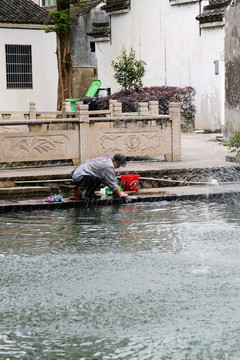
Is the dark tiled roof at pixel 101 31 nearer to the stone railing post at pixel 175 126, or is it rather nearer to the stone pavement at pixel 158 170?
the stone pavement at pixel 158 170

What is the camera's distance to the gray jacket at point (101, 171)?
12.0 metres

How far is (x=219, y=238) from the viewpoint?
33.0 ft

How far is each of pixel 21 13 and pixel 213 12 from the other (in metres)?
13.2

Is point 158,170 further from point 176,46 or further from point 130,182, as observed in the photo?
point 176,46

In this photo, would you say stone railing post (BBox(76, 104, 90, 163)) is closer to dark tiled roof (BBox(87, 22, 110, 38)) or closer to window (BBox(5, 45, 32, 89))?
dark tiled roof (BBox(87, 22, 110, 38))

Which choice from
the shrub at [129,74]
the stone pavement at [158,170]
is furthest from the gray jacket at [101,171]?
the shrub at [129,74]

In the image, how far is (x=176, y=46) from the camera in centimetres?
2509

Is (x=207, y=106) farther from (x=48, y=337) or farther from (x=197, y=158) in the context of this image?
(x=48, y=337)

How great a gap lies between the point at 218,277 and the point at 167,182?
637cm

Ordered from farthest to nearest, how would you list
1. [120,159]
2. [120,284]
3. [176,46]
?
1. [176,46]
2. [120,159]
3. [120,284]

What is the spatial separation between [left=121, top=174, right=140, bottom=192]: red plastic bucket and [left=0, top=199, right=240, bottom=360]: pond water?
123 cm

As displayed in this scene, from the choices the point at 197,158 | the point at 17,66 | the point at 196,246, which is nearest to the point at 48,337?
the point at 196,246

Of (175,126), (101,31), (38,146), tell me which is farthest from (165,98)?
(38,146)

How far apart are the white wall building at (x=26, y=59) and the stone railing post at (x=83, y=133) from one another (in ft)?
60.8
